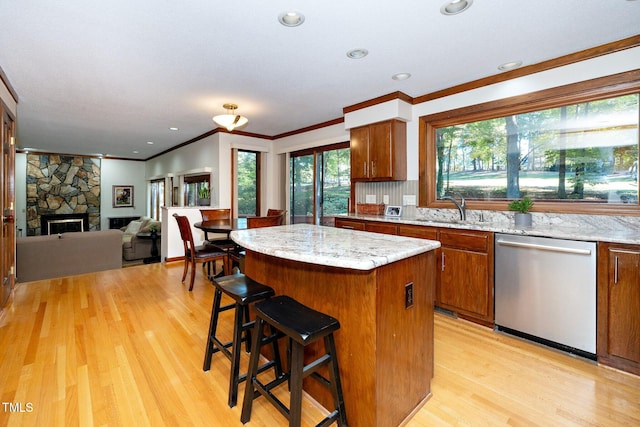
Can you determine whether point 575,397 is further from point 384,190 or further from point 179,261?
point 179,261

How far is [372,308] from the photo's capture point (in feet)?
4.45

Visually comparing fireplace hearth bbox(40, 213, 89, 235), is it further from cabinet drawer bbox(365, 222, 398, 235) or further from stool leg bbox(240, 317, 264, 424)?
stool leg bbox(240, 317, 264, 424)

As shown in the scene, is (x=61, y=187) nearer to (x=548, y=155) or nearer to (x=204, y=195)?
(x=204, y=195)

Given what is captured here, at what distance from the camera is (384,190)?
409 cm

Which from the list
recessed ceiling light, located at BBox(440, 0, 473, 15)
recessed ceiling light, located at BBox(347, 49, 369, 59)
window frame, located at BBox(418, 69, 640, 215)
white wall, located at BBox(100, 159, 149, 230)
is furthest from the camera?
white wall, located at BBox(100, 159, 149, 230)

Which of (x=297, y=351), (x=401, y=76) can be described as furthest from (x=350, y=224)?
(x=297, y=351)

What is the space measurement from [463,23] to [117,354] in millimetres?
3539

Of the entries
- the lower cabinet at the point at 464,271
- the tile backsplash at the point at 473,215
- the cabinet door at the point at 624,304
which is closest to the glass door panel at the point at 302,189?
the tile backsplash at the point at 473,215

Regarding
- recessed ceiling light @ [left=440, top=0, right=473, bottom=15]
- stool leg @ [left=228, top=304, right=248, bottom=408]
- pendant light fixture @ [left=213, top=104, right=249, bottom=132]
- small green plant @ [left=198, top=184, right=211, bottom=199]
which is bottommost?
stool leg @ [left=228, top=304, right=248, bottom=408]

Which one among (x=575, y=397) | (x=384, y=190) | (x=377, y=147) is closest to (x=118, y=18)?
(x=377, y=147)

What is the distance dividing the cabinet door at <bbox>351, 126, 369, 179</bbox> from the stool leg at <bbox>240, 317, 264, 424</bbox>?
2818mm

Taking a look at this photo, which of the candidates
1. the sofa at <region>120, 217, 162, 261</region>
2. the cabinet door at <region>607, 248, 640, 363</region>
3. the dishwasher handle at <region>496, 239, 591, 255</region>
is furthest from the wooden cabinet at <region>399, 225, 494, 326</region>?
the sofa at <region>120, 217, 162, 261</region>

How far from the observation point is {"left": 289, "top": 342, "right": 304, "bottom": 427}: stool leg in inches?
50.3

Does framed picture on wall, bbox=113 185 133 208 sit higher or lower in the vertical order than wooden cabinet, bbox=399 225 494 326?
higher
